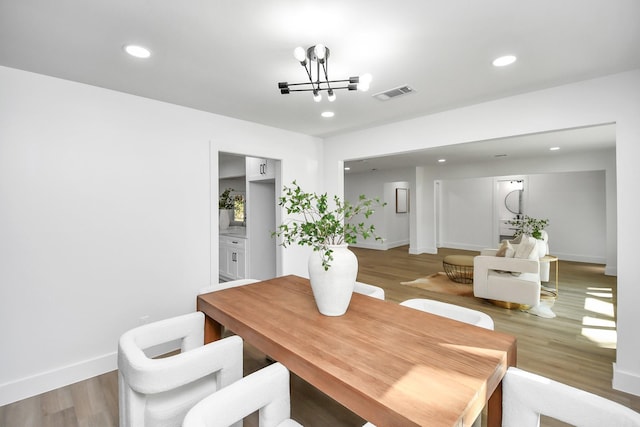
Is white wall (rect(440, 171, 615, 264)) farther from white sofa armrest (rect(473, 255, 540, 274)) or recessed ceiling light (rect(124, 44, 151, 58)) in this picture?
recessed ceiling light (rect(124, 44, 151, 58))

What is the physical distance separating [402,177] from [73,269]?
25.0 feet

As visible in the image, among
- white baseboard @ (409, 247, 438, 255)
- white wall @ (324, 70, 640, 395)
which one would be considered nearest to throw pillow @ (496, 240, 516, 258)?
white wall @ (324, 70, 640, 395)

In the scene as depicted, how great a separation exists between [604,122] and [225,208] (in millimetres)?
5496

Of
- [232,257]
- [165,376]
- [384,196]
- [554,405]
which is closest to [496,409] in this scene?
[554,405]

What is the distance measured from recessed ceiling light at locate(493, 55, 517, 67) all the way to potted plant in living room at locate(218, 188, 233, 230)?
488cm

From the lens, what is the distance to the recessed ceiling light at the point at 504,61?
200 centimetres

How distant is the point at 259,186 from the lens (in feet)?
16.0

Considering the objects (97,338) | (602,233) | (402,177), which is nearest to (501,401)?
(97,338)

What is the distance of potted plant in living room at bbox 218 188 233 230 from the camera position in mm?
5734

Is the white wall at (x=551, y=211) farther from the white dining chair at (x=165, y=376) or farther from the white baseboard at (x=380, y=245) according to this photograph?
the white dining chair at (x=165, y=376)

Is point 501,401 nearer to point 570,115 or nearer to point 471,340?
point 471,340

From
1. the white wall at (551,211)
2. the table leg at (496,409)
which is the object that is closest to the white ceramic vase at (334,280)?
the table leg at (496,409)

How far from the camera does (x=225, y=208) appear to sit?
5941mm

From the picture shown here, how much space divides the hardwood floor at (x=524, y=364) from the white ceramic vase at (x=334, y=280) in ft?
2.76
